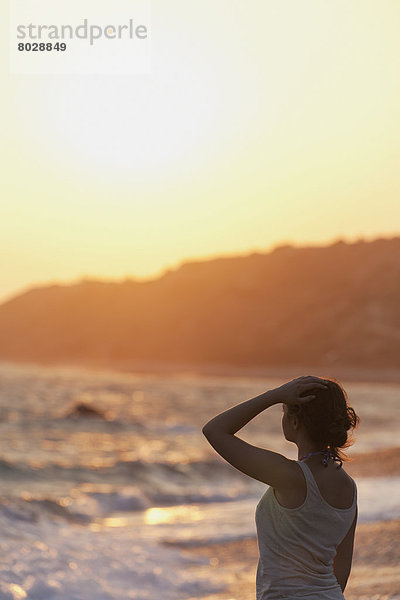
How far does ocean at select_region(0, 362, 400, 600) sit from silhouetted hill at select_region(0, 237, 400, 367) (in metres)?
117

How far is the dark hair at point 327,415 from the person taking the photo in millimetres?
2521

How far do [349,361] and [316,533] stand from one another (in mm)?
148327

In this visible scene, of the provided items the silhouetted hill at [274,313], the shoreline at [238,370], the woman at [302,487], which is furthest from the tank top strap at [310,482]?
the silhouetted hill at [274,313]

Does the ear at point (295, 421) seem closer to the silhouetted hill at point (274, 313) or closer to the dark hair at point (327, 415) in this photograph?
the dark hair at point (327, 415)

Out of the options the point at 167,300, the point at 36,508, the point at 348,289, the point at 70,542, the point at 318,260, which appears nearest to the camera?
the point at 70,542

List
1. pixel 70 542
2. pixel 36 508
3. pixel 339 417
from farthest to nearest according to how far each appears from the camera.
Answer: pixel 36 508, pixel 70 542, pixel 339 417

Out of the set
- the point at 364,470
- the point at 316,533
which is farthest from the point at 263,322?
the point at 316,533

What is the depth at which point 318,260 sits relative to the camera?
17625cm

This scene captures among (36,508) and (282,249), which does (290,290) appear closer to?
(282,249)

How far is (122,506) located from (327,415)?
13.4 metres

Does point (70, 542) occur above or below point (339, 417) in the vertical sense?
below

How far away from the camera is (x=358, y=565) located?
341 inches

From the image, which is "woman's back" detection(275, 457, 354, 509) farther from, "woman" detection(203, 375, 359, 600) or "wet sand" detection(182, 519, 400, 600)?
"wet sand" detection(182, 519, 400, 600)

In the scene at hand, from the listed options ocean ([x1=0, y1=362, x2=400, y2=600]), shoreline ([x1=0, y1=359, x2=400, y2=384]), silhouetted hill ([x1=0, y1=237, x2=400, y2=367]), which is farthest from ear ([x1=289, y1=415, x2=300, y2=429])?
silhouetted hill ([x1=0, y1=237, x2=400, y2=367])
